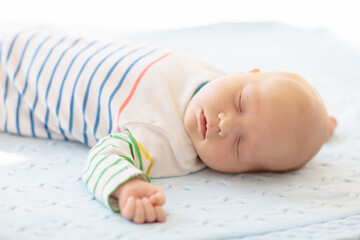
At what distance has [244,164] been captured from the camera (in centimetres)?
104

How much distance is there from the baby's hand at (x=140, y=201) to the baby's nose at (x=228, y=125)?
22cm

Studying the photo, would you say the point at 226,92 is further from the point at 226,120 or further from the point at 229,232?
the point at 229,232

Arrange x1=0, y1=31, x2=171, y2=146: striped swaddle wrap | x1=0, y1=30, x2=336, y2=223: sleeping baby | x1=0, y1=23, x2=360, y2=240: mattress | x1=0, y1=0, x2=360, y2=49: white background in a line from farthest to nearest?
x1=0, y1=0, x2=360, y2=49: white background, x1=0, y1=31, x2=171, y2=146: striped swaddle wrap, x1=0, y1=30, x2=336, y2=223: sleeping baby, x1=0, y1=23, x2=360, y2=240: mattress

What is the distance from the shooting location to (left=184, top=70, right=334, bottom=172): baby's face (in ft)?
3.26

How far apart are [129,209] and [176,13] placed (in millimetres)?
1388

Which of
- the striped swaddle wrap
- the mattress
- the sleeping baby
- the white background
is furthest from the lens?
the white background

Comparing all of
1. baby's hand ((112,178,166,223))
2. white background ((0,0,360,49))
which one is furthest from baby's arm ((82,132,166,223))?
white background ((0,0,360,49))

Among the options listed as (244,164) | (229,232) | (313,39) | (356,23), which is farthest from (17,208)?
(356,23)

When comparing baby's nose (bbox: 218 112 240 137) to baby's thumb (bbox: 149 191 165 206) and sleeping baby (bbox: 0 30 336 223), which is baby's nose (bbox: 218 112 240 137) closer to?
sleeping baby (bbox: 0 30 336 223)

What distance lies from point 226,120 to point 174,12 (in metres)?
1.14

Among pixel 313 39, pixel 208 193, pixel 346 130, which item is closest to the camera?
pixel 208 193

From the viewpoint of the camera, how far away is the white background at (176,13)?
1.89m

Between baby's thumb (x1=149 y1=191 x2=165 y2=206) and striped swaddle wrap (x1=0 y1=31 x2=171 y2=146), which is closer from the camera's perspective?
baby's thumb (x1=149 y1=191 x2=165 y2=206)

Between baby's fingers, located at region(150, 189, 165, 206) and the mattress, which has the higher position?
baby's fingers, located at region(150, 189, 165, 206)
